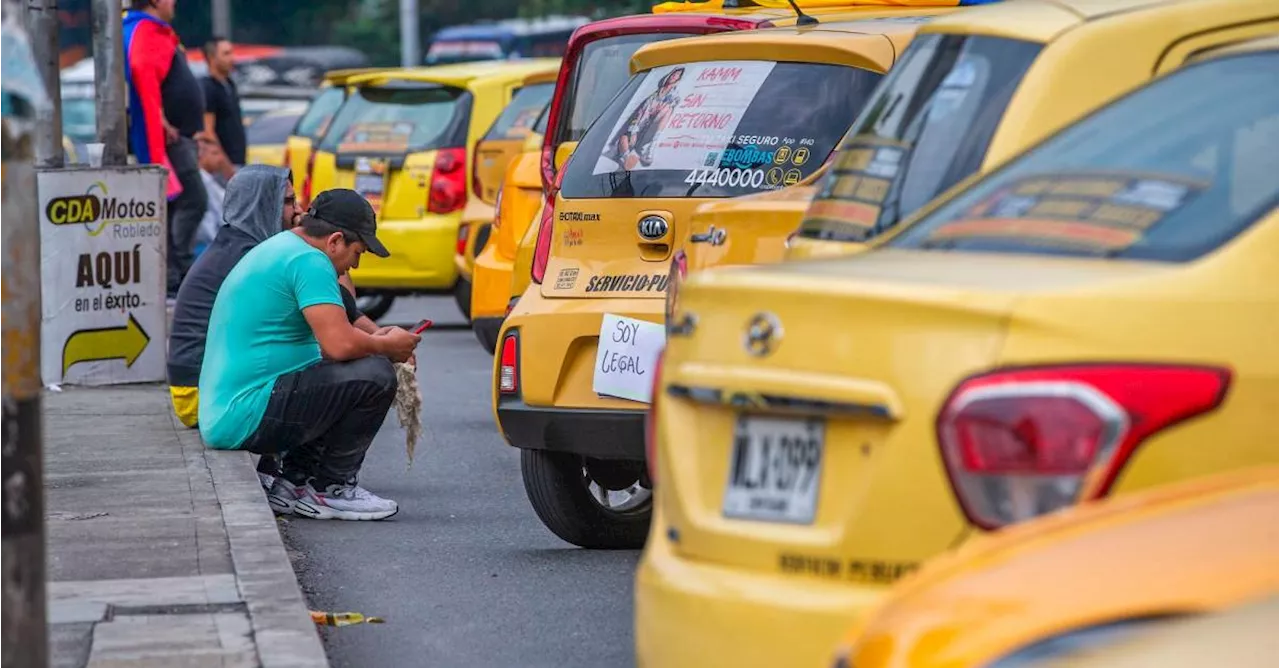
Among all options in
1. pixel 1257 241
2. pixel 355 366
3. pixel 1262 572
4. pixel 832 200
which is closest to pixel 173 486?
pixel 355 366

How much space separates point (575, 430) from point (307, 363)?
1768 mm

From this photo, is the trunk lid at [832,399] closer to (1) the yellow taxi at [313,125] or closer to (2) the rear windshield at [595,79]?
(2) the rear windshield at [595,79]

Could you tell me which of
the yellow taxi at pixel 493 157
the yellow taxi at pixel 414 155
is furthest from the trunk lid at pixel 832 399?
the yellow taxi at pixel 414 155

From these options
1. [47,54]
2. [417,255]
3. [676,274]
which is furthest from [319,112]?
[676,274]

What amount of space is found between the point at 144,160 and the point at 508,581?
20.7 feet

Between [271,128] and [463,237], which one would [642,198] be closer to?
[463,237]

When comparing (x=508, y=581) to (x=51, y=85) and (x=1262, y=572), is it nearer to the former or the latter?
(x=1262, y=572)

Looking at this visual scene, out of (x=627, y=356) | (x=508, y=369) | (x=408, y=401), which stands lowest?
(x=408, y=401)

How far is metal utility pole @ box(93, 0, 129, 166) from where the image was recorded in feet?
38.3

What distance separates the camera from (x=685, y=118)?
6.85 m

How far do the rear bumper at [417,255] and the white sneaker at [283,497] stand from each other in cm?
610

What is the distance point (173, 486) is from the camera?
7895 millimetres

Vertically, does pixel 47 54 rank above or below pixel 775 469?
below

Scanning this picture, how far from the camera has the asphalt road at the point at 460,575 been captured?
19.7ft
